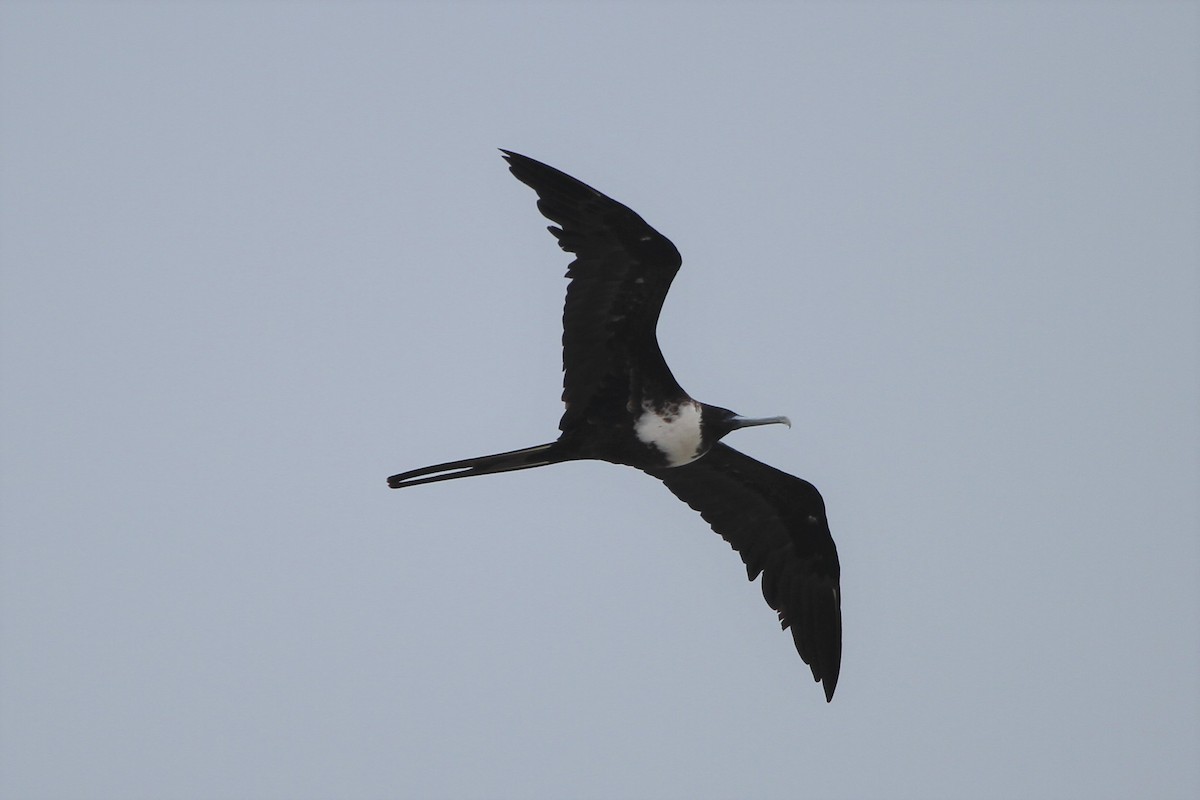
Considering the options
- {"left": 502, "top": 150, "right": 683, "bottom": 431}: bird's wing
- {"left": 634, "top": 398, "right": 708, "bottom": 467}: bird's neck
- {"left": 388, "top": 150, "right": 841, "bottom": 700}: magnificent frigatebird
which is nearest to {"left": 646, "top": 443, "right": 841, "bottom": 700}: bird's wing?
{"left": 388, "top": 150, "right": 841, "bottom": 700}: magnificent frigatebird

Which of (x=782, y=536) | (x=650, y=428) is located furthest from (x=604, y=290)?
(x=782, y=536)

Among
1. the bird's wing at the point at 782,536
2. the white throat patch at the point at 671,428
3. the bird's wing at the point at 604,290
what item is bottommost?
the bird's wing at the point at 782,536

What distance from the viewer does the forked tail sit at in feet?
23.3

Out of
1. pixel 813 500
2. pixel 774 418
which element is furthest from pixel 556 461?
pixel 813 500

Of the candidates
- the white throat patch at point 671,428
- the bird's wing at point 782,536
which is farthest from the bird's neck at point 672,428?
the bird's wing at point 782,536

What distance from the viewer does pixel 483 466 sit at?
7.15m

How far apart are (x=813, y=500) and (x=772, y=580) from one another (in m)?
0.52

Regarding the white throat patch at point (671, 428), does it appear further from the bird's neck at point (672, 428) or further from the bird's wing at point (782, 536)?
the bird's wing at point (782, 536)

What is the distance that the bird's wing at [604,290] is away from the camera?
6887 millimetres

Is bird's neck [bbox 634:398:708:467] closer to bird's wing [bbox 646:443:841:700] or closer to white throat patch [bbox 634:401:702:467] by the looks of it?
white throat patch [bbox 634:401:702:467]

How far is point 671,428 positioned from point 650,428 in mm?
108

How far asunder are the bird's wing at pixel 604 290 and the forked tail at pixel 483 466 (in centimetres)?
26

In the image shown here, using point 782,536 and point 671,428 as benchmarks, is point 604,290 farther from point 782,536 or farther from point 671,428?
point 782,536

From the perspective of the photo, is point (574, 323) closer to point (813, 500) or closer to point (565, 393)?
point (565, 393)
